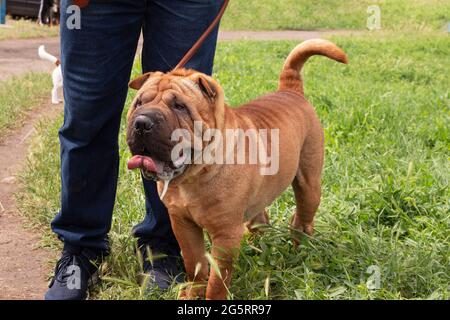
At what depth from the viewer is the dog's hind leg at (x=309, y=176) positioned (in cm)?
312

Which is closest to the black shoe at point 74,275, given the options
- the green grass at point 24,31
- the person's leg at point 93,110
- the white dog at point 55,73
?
the person's leg at point 93,110

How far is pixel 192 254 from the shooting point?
107 inches

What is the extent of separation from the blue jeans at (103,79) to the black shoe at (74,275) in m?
0.05

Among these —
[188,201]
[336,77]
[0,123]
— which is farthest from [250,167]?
[336,77]

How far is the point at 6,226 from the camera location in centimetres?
378

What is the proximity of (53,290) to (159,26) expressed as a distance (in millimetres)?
1218

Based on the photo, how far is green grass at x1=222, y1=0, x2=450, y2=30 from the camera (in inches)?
629

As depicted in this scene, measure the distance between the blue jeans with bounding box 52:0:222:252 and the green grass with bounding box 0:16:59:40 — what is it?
9.93 m

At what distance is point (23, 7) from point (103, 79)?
13.7 metres

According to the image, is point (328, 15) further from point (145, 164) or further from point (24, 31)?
point (145, 164)

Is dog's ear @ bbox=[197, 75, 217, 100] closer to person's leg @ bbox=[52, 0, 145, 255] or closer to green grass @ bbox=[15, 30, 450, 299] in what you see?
person's leg @ bbox=[52, 0, 145, 255]

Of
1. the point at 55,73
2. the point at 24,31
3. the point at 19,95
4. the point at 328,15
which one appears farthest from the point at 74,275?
the point at 328,15

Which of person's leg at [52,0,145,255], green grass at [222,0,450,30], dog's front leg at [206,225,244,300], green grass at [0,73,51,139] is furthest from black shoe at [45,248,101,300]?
green grass at [222,0,450,30]
